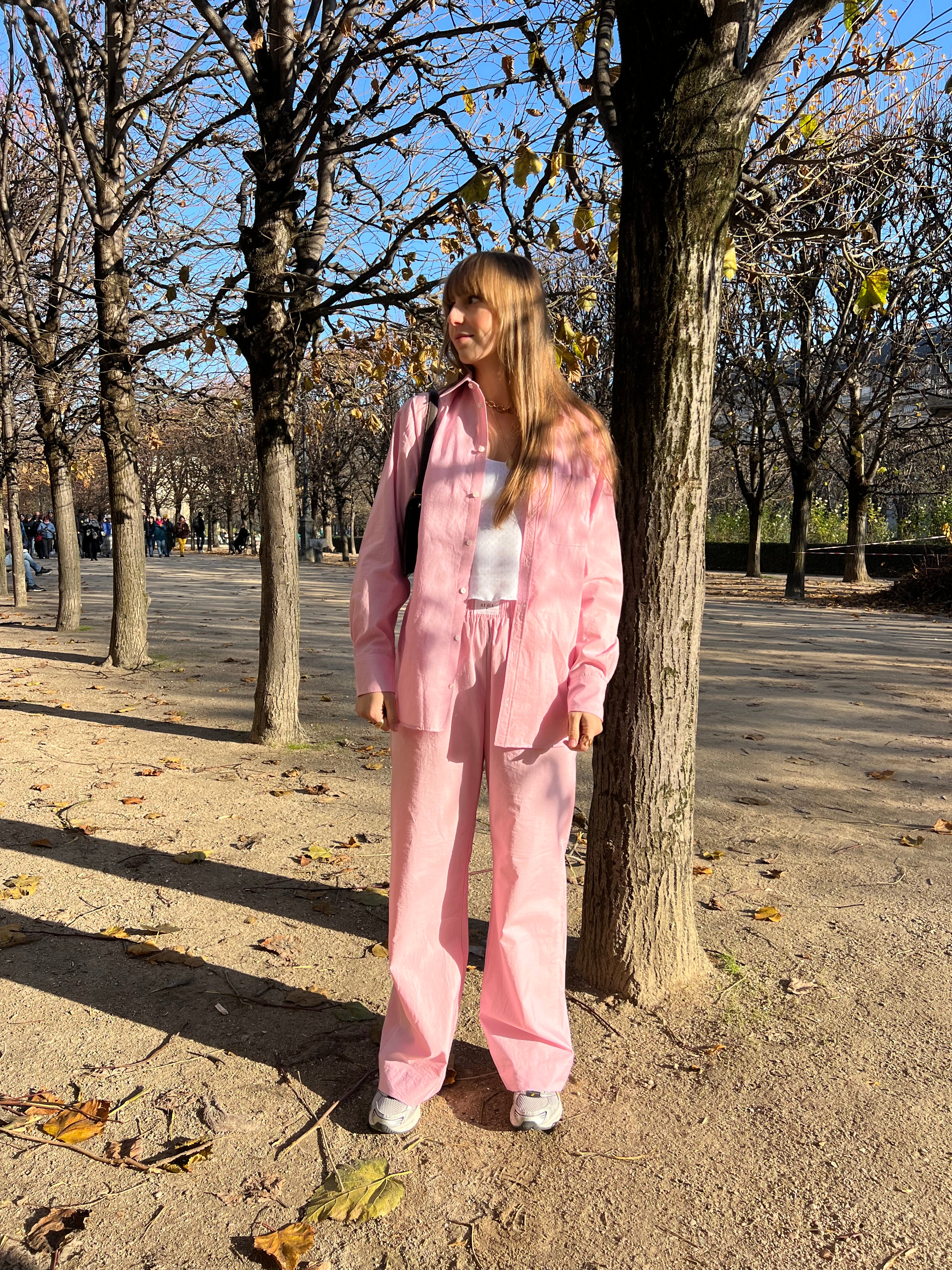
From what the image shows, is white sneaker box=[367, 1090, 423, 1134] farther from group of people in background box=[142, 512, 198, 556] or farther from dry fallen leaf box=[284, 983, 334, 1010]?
group of people in background box=[142, 512, 198, 556]

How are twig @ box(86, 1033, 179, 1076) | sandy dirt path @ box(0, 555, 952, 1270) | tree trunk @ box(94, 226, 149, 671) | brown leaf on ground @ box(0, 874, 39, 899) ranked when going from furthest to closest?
tree trunk @ box(94, 226, 149, 671), brown leaf on ground @ box(0, 874, 39, 899), twig @ box(86, 1033, 179, 1076), sandy dirt path @ box(0, 555, 952, 1270)

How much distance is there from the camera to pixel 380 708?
242 centimetres

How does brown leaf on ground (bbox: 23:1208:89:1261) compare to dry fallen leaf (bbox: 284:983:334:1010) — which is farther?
dry fallen leaf (bbox: 284:983:334:1010)

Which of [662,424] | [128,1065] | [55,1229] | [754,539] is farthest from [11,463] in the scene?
[754,539]

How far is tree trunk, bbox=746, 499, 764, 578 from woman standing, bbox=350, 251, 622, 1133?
2538 cm

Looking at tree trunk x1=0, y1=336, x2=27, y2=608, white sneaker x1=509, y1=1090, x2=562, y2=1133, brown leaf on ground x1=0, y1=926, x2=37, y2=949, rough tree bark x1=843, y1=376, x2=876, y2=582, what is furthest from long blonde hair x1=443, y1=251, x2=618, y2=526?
rough tree bark x1=843, y1=376, x2=876, y2=582

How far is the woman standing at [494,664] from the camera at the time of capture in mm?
2357

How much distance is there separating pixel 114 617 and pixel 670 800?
26.2ft

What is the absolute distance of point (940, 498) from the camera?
1206 inches

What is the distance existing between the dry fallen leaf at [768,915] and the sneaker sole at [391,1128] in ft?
5.78

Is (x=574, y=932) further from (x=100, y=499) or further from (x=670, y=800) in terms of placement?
(x=100, y=499)

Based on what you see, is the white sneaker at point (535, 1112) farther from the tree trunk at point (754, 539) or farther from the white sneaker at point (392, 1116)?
the tree trunk at point (754, 539)

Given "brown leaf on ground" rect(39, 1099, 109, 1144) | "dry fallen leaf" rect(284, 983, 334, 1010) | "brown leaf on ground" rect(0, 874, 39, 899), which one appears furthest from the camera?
"brown leaf on ground" rect(0, 874, 39, 899)

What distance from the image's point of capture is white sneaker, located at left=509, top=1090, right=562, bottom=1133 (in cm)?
239
